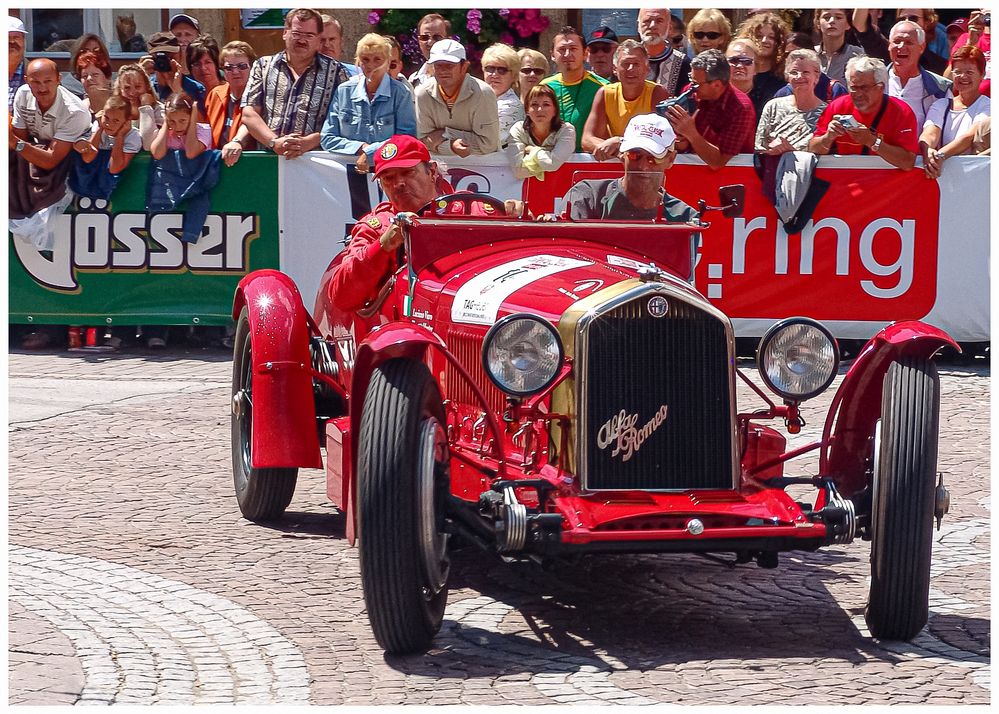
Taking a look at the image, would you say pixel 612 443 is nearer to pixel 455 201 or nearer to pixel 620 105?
pixel 455 201

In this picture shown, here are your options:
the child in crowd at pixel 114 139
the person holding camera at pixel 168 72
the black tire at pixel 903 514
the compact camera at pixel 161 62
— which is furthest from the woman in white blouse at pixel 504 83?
the black tire at pixel 903 514

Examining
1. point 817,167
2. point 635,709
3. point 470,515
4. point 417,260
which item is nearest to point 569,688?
point 635,709

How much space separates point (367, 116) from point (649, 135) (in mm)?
4706

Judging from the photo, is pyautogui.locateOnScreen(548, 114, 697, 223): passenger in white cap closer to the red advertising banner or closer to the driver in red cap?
the driver in red cap

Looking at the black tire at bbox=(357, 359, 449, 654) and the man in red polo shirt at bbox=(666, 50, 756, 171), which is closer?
the black tire at bbox=(357, 359, 449, 654)

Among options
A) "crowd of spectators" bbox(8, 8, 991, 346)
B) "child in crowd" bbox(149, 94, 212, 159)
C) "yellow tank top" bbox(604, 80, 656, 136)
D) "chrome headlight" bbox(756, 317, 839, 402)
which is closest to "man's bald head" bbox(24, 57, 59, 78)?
"crowd of spectators" bbox(8, 8, 991, 346)

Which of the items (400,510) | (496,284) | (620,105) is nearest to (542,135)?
(620,105)

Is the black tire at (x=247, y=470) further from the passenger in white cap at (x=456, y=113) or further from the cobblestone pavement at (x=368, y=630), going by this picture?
the passenger in white cap at (x=456, y=113)

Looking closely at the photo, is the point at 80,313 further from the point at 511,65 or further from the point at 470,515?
the point at 470,515

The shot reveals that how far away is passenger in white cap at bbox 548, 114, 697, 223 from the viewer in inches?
232

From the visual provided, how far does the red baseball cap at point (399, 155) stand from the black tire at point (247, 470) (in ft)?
3.00

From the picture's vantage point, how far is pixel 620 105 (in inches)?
394

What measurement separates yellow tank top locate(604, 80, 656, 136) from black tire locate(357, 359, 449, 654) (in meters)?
5.75

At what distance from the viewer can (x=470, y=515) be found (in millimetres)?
4617
